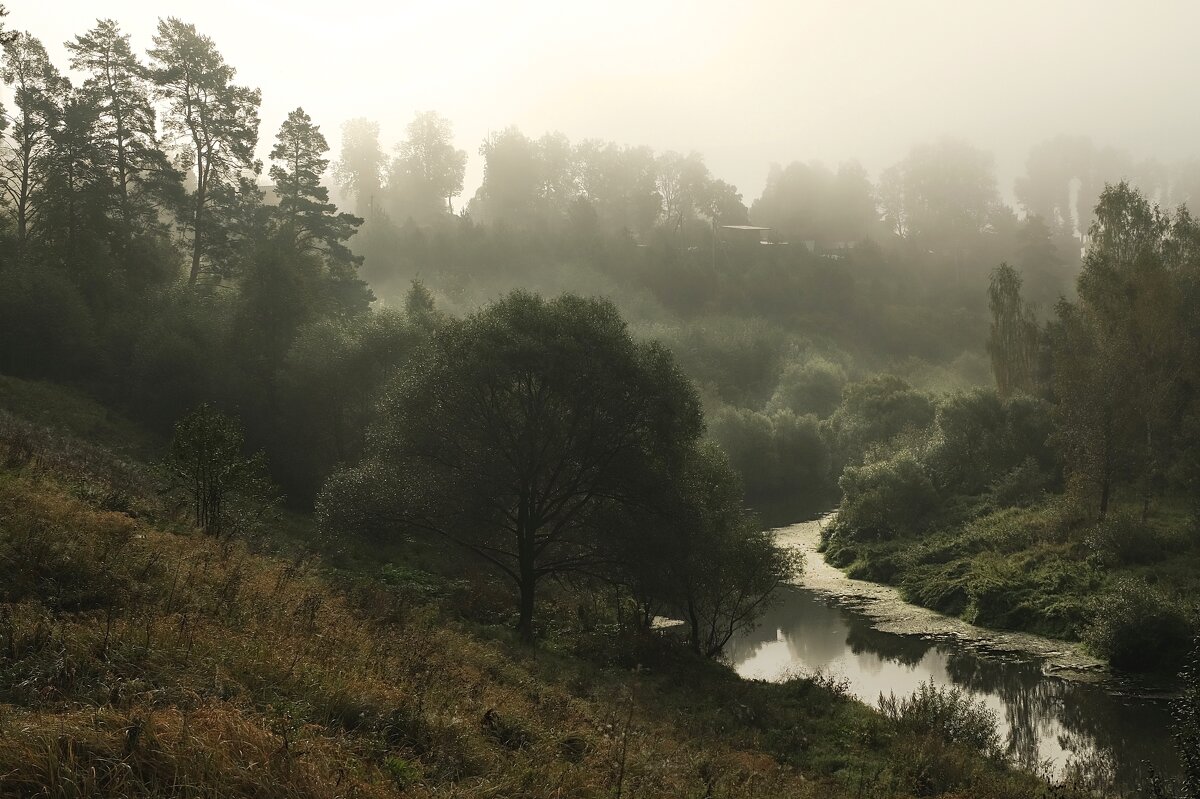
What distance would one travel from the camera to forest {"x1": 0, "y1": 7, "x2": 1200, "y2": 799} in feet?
30.8

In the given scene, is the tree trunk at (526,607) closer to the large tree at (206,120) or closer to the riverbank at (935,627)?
the riverbank at (935,627)

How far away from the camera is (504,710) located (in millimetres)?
12500

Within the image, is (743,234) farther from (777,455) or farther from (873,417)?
(777,455)

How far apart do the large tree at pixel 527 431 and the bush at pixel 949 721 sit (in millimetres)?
10151

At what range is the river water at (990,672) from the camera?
2173 cm

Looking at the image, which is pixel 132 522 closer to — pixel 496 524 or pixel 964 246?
pixel 496 524

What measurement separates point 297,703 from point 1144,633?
3058 cm

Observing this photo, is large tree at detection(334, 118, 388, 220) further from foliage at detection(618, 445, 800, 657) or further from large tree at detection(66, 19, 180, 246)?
foliage at detection(618, 445, 800, 657)

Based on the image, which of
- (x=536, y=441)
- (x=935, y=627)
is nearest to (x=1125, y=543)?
(x=935, y=627)

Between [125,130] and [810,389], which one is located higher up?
[125,130]

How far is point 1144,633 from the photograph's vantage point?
27.8 metres

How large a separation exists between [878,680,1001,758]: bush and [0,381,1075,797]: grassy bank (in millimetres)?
465

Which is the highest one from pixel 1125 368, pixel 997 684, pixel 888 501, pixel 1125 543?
pixel 1125 368

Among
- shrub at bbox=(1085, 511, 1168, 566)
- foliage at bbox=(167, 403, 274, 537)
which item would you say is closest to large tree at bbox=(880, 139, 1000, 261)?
shrub at bbox=(1085, 511, 1168, 566)
